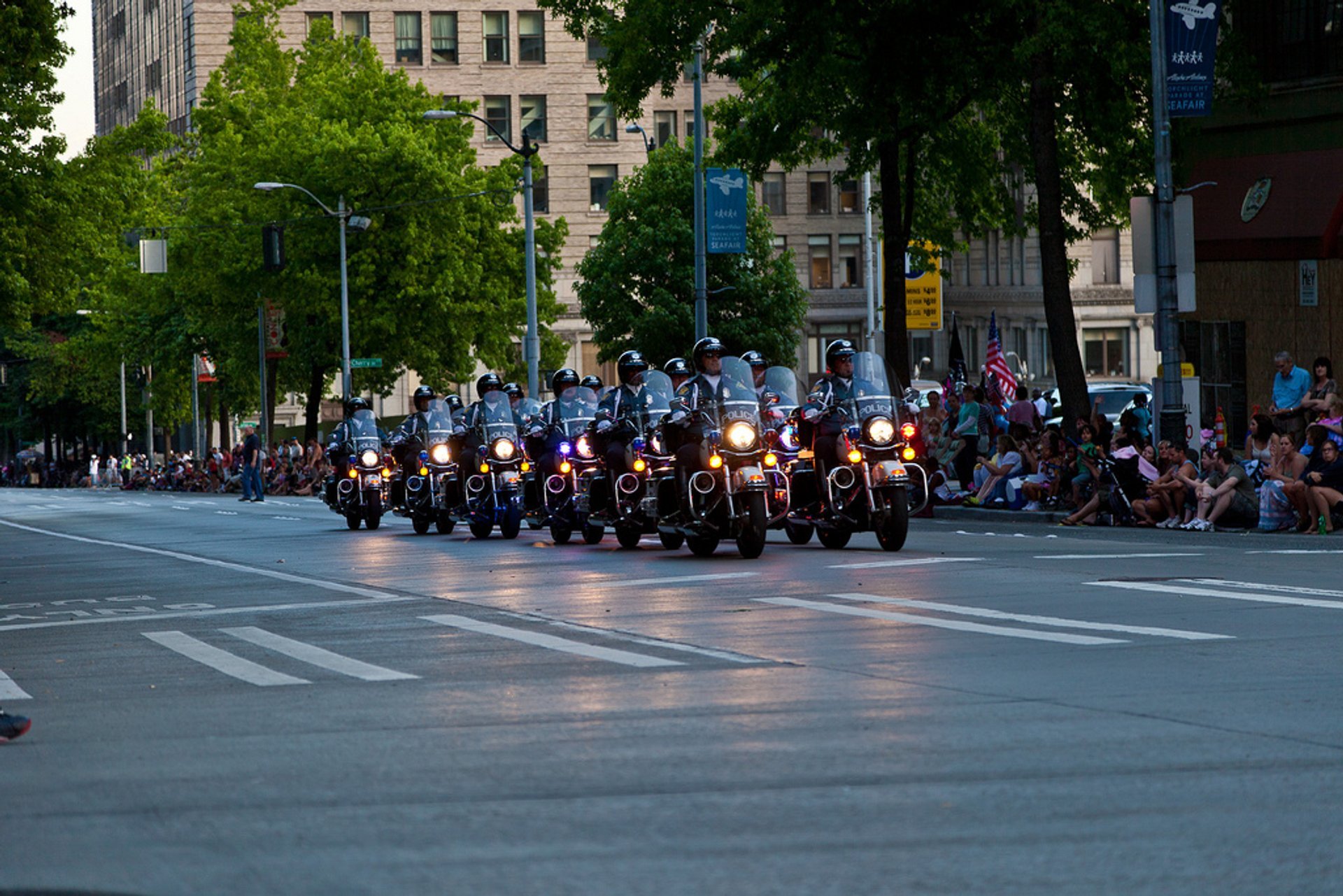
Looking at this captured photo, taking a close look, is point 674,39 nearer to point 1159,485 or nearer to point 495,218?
point 1159,485

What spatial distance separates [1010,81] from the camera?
3322 centimetres

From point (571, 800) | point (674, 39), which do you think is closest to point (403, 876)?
point (571, 800)

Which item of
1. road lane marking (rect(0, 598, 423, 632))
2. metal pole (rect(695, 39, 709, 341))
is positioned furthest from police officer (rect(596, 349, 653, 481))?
metal pole (rect(695, 39, 709, 341))

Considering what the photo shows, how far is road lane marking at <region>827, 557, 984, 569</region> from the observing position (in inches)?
738

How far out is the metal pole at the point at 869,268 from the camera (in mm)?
72238

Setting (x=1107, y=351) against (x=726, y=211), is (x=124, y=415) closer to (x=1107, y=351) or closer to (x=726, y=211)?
(x=1107, y=351)

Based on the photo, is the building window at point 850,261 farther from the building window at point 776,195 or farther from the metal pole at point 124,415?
the metal pole at point 124,415

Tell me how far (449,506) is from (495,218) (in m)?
39.1

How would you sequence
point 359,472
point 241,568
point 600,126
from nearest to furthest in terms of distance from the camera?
point 241,568
point 359,472
point 600,126

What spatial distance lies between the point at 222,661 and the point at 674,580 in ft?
20.7

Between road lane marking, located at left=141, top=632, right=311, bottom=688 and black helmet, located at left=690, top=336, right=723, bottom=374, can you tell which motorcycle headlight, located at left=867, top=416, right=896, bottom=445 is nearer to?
black helmet, located at left=690, top=336, right=723, bottom=374

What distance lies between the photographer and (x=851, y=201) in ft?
297

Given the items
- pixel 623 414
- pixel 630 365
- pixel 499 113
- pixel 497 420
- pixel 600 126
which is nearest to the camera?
pixel 623 414

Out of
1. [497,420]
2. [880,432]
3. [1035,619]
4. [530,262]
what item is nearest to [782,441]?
[880,432]
